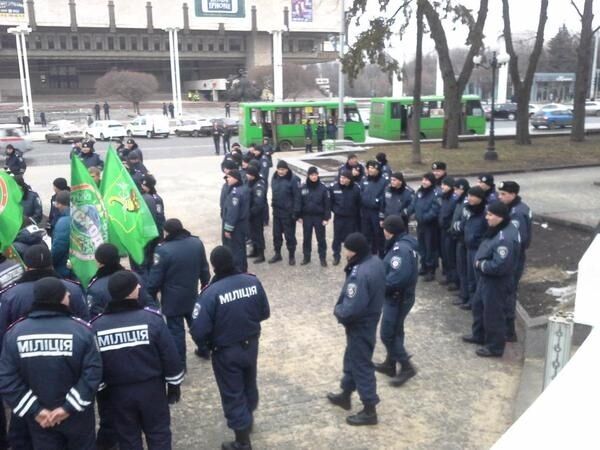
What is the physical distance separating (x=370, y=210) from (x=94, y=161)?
7.64 metres

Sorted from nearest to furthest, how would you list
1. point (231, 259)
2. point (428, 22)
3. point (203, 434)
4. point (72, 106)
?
point (231, 259)
point (203, 434)
point (428, 22)
point (72, 106)

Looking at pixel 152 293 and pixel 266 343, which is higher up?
pixel 152 293

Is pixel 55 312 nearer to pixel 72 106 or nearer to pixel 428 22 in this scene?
pixel 428 22

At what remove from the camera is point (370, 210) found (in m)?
10.5

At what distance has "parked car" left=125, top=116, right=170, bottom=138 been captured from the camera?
130 ft

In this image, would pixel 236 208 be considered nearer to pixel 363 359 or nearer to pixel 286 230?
pixel 286 230

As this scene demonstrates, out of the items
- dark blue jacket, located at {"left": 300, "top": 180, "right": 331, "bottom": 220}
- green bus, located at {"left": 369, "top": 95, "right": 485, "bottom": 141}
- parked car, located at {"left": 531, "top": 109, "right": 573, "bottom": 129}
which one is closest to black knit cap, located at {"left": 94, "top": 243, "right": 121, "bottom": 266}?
dark blue jacket, located at {"left": 300, "top": 180, "right": 331, "bottom": 220}

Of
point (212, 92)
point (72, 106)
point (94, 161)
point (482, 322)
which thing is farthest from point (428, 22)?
point (212, 92)

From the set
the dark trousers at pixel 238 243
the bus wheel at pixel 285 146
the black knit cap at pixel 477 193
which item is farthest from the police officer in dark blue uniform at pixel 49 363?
the bus wheel at pixel 285 146

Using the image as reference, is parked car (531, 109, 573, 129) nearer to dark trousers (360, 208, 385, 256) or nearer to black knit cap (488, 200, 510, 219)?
dark trousers (360, 208, 385, 256)

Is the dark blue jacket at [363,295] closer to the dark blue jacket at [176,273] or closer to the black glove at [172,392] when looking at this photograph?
the black glove at [172,392]

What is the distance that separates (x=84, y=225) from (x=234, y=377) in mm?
2373

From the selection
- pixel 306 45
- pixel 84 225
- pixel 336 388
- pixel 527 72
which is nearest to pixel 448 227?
pixel 336 388

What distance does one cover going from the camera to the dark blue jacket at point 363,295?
5.31 m
